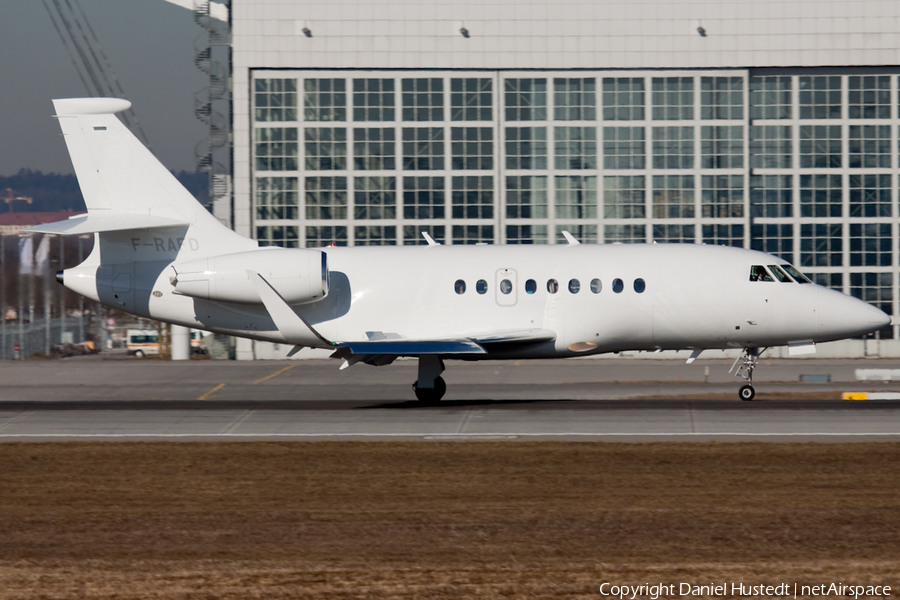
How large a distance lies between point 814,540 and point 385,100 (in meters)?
47.1

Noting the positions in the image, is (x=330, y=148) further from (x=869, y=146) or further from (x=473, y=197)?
(x=869, y=146)

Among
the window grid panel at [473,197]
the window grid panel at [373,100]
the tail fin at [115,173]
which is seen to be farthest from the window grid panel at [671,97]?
the tail fin at [115,173]

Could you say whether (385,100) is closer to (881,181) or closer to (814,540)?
(881,181)

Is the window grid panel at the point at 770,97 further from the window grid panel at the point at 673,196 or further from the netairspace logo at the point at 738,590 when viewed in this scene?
the netairspace logo at the point at 738,590

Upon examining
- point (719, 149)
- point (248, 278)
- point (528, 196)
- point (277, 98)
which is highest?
point (277, 98)

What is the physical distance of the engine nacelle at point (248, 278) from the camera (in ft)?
84.0

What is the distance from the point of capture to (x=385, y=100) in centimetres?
5647

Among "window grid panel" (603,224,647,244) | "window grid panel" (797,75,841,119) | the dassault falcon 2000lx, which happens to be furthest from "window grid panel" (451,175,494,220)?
the dassault falcon 2000lx

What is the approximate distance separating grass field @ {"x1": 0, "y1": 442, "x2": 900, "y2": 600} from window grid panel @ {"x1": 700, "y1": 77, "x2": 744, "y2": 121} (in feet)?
133

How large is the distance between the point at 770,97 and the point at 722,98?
279 cm

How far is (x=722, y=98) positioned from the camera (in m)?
56.2

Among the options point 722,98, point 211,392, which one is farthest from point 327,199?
point 211,392

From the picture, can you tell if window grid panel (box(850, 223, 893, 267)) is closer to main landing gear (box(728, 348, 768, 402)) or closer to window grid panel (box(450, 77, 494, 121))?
window grid panel (box(450, 77, 494, 121))

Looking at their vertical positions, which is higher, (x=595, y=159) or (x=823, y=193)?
(x=595, y=159)
